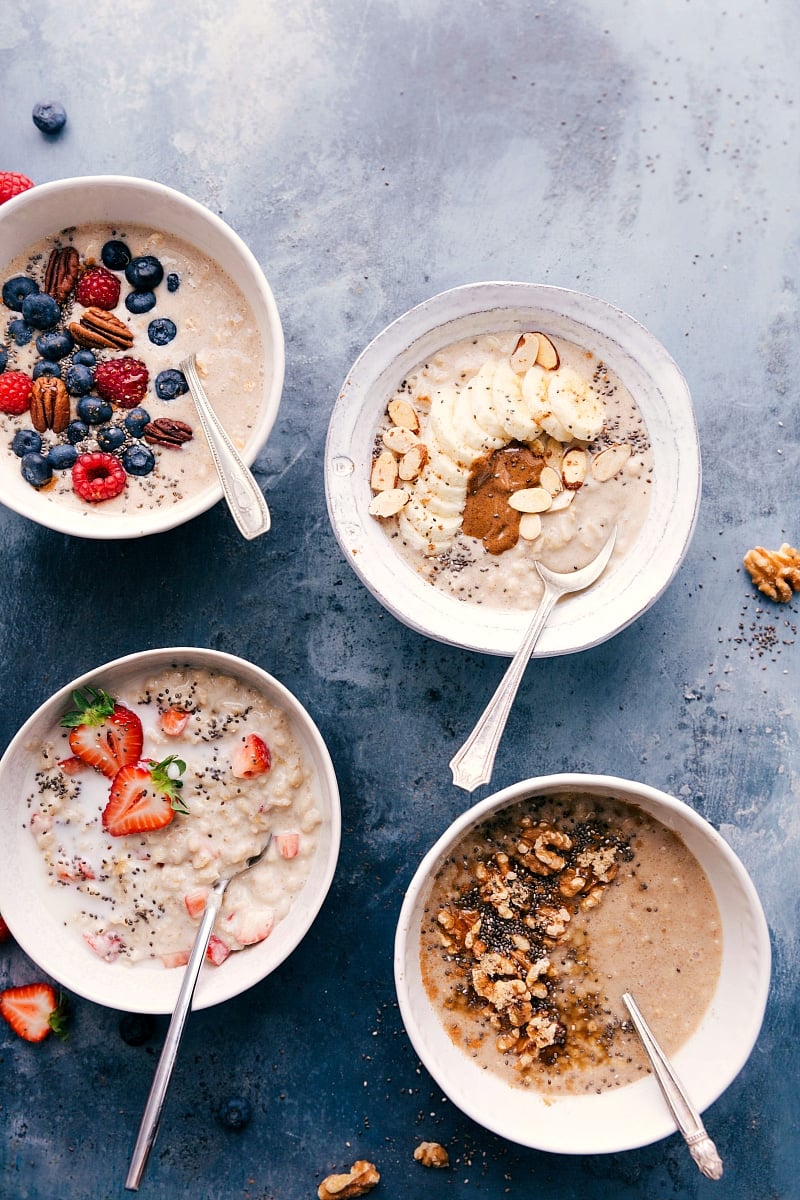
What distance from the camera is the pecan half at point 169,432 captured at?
2.13m

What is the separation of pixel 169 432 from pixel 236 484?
0.68ft

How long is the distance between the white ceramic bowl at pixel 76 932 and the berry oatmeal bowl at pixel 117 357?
374 mm

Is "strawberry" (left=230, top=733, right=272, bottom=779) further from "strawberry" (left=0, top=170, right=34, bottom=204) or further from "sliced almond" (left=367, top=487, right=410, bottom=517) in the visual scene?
"strawberry" (left=0, top=170, right=34, bottom=204)

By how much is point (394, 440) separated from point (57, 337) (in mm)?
Answer: 777

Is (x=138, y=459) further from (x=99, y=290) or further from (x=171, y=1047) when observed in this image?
(x=171, y=1047)

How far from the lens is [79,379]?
2.13m

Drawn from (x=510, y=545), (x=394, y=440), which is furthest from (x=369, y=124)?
(x=510, y=545)

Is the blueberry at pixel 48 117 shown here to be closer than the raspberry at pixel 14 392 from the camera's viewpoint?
No

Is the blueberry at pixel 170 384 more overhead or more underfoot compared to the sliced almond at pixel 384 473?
more overhead

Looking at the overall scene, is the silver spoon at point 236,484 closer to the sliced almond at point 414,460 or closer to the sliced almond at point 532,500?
the sliced almond at point 414,460

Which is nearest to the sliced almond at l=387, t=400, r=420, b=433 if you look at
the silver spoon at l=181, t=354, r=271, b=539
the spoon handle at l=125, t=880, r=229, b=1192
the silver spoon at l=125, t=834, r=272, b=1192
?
the silver spoon at l=181, t=354, r=271, b=539

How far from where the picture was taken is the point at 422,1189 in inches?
91.0

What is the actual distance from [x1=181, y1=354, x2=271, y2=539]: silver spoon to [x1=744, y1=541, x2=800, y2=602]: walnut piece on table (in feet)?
3.85

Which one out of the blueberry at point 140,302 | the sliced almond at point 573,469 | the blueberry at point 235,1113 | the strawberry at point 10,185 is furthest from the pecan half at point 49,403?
the blueberry at point 235,1113
